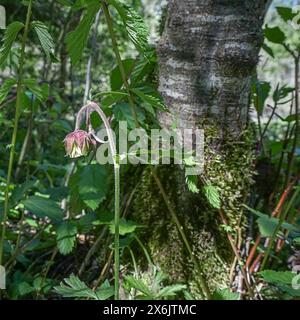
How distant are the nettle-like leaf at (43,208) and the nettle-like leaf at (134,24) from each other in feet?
2.33

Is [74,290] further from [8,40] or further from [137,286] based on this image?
[8,40]

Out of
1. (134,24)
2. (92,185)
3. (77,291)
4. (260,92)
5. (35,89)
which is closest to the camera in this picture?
(134,24)

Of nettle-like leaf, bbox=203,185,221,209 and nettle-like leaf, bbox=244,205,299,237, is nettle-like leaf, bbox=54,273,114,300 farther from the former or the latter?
nettle-like leaf, bbox=244,205,299,237

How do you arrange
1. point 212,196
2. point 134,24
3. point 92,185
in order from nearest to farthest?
point 134,24, point 212,196, point 92,185

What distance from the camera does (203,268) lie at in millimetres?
1406

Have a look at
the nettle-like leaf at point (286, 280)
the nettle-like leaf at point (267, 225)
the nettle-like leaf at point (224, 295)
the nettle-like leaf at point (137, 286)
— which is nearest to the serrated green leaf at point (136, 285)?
the nettle-like leaf at point (137, 286)

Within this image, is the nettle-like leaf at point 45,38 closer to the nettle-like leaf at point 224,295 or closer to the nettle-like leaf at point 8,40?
the nettle-like leaf at point 8,40

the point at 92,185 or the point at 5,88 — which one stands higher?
the point at 5,88

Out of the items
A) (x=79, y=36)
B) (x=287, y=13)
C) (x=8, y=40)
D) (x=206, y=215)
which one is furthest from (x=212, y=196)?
(x=287, y=13)

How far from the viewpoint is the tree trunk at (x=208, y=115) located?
1355 mm

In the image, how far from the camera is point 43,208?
1.45 meters

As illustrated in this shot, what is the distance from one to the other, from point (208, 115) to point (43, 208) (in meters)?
0.63
